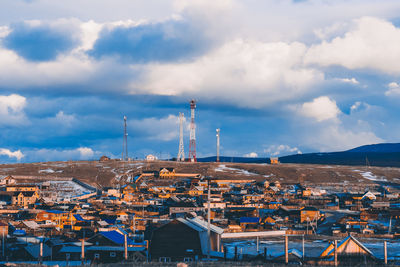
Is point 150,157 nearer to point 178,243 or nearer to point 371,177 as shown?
point 371,177

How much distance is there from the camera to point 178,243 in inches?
1941

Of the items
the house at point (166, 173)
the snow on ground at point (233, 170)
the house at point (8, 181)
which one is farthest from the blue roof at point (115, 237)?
the snow on ground at point (233, 170)

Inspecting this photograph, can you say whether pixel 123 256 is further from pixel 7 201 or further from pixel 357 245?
pixel 7 201

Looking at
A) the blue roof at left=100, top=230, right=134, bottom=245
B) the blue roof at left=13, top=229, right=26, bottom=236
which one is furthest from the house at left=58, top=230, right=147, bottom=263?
the blue roof at left=13, top=229, right=26, bottom=236

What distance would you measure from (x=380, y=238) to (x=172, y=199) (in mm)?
43007

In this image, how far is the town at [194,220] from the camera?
48844 millimetres

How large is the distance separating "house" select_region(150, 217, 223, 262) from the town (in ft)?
0.29

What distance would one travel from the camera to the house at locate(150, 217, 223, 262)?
48.8m

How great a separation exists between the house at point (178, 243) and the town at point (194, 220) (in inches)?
3.5

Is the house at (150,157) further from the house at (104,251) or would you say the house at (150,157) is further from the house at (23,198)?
the house at (104,251)

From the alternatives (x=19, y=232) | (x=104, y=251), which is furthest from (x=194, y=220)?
(x=19, y=232)

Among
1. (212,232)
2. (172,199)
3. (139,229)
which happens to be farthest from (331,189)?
(212,232)

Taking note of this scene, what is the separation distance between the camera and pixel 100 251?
162 ft

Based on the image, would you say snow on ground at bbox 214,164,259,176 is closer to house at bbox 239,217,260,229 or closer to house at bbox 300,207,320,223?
house at bbox 300,207,320,223
